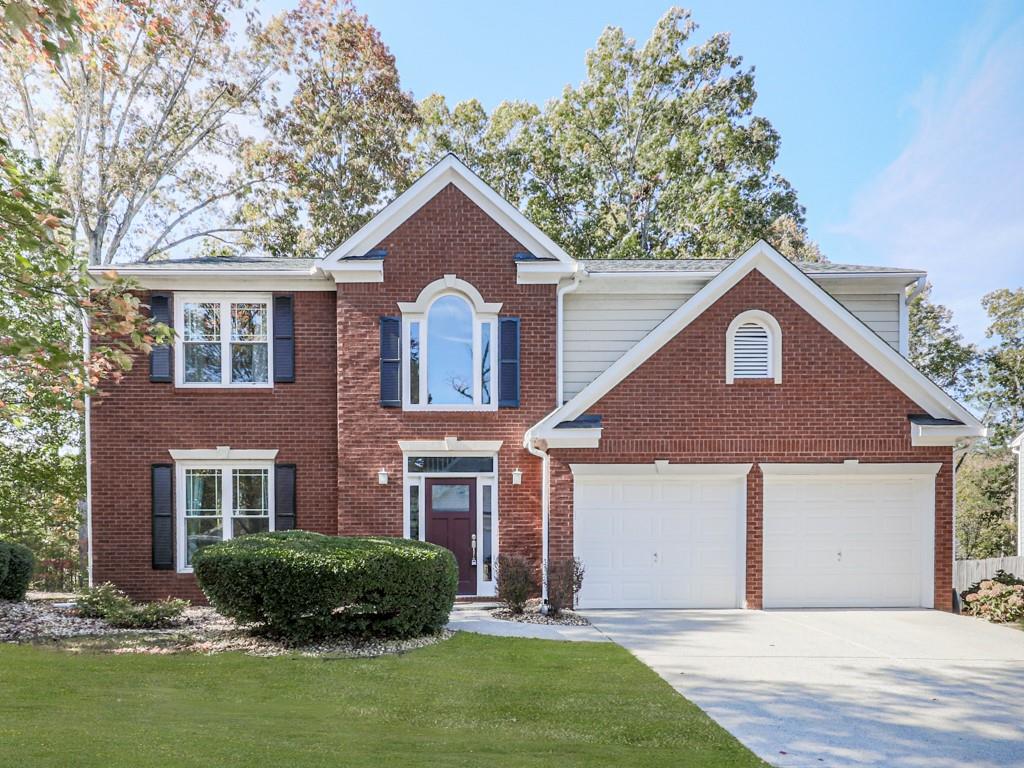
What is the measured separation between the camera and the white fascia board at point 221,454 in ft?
46.9

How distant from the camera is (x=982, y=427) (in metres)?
12.7

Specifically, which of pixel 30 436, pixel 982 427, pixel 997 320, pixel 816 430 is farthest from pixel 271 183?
pixel 997 320

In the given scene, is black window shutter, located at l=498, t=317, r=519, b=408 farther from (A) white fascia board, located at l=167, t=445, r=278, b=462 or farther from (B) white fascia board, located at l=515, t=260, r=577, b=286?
(A) white fascia board, located at l=167, t=445, r=278, b=462

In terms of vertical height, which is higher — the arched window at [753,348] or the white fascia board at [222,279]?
the white fascia board at [222,279]

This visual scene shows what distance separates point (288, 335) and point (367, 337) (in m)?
1.58

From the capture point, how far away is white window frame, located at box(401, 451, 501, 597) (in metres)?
14.0

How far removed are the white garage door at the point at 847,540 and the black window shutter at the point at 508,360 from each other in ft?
15.3

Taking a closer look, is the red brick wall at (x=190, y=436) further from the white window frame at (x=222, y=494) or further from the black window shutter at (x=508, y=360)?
the black window shutter at (x=508, y=360)

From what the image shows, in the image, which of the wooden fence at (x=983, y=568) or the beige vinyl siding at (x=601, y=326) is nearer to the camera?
the beige vinyl siding at (x=601, y=326)

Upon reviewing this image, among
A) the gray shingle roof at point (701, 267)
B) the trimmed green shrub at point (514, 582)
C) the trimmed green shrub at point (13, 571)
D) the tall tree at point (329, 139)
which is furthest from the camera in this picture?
the tall tree at point (329, 139)

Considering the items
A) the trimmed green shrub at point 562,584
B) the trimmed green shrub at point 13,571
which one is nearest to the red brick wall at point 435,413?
the trimmed green shrub at point 562,584

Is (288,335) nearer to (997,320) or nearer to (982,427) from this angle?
(982,427)

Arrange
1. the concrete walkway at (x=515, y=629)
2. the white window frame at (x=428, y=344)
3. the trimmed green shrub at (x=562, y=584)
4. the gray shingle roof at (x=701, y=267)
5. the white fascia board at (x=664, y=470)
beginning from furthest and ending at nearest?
the gray shingle roof at (x=701, y=267) → the white window frame at (x=428, y=344) → the white fascia board at (x=664, y=470) → the trimmed green shrub at (x=562, y=584) → the concrete walkway at (x=515, y=629)

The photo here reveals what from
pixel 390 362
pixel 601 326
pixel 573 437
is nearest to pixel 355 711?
pixel 573 437
